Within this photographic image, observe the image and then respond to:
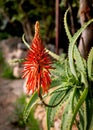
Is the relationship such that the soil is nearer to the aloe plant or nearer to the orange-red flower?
the aloe plant

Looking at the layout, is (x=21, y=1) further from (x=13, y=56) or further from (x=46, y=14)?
(x=13, y=56)

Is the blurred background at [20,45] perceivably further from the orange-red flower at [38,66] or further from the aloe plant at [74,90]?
the orange-red flower at [38,66]

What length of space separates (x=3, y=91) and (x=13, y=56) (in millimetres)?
1017

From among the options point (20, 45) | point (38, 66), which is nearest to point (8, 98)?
point (20, 45)

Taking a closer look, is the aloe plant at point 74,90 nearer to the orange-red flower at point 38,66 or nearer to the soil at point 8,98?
the orange-red flower at point 38,66

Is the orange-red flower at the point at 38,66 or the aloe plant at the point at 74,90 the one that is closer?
the orange-red flower at the point at 38,66

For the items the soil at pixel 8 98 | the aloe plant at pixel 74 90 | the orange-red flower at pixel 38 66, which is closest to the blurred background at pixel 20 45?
the soil at pixel 8 98

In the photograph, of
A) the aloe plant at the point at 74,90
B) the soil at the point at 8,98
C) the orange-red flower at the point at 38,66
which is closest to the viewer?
the orange-red flower at the point at 38,66

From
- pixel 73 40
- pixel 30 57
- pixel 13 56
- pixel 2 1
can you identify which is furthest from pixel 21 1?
pixel 30 57

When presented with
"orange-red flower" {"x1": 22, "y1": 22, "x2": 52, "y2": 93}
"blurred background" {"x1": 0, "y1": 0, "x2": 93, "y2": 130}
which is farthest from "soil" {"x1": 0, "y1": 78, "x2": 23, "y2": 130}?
"orange-red flower" {"x1": 22, "y1": 22, "x2": 52, "y2": 93}

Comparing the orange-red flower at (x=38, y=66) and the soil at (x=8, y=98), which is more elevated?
the orange-red flower at (x=38, y=66)

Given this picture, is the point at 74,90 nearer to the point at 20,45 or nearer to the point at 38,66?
the point at 38,66

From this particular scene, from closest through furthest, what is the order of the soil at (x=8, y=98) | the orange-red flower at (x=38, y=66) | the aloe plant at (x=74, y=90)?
the orange-red flower at (x=38, y=66)
the aloe plant at (x=74, y=90)
the soil at (x=8, y=98)

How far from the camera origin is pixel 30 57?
206cm
